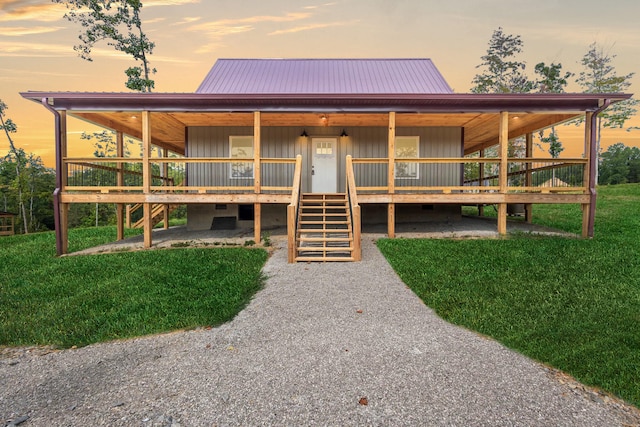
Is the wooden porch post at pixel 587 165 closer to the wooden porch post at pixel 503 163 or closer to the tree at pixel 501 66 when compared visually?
the wooden porch post at pixel 503 163

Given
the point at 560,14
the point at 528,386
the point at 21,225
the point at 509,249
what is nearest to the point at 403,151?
the point at 509,249

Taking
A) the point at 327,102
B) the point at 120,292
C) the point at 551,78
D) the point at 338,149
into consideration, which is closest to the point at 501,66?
the point at 551,78

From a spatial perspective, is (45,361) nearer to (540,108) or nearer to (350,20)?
(540,108)

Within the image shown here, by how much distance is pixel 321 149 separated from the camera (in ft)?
40.1

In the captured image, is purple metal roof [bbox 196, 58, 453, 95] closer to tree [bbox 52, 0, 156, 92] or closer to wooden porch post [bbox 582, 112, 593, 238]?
wooden porch post [bbox 582, 112, 593, 238]

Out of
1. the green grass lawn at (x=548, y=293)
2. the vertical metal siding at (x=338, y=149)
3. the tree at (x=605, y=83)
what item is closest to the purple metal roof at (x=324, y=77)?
the vertical metal siding at (x=338, y=149)

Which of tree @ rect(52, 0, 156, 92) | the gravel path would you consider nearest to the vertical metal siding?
the gravel path

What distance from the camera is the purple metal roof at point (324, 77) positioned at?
1332 centimetres

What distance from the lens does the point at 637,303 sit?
4.71 meters

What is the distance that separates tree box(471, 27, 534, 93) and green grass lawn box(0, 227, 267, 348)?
3378 cm

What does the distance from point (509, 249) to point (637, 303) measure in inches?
126

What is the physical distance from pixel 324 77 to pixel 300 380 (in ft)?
44.7

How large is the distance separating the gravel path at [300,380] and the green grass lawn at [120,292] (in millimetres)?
415

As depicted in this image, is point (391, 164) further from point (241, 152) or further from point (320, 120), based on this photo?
point (241, 152)
